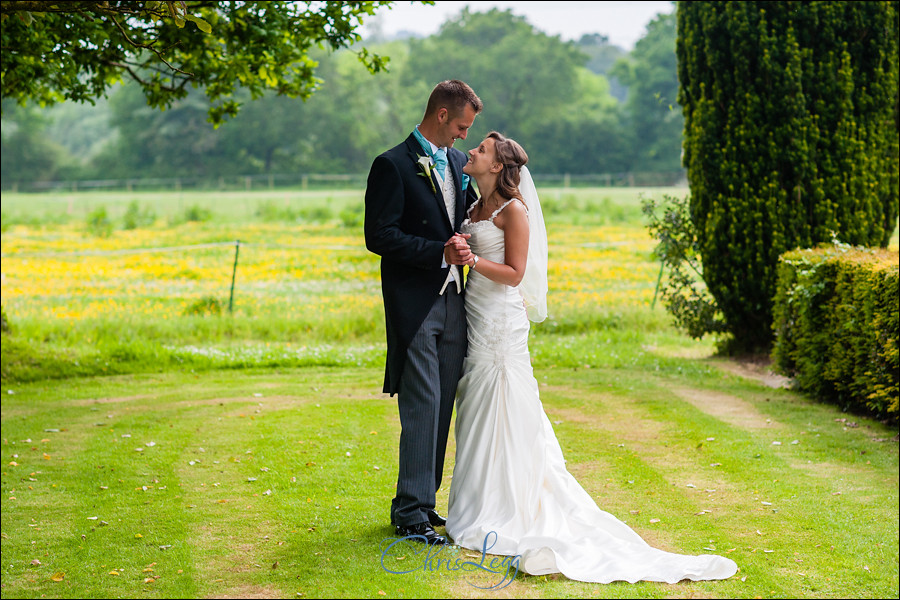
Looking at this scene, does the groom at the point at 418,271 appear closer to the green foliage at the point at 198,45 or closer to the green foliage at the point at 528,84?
the green foliage at the point at 198,45

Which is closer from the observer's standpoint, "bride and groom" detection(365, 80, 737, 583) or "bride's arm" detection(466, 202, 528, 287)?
"bride and groom" detection(365, 80, 737, 583)

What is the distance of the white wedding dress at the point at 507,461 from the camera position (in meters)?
4.53

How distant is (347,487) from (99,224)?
28490 millimetres

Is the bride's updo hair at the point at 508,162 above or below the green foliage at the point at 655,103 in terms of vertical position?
below

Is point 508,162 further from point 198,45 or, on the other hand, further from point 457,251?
point 198,45

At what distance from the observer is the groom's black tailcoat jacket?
4.52 metres

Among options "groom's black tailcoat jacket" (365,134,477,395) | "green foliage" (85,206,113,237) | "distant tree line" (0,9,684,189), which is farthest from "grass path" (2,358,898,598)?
"distant tree line" (0,9,684,189)

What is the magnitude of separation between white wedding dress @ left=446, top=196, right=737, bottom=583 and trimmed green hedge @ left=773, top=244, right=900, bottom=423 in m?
3.86

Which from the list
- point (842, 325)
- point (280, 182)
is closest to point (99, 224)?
point (280, 182)

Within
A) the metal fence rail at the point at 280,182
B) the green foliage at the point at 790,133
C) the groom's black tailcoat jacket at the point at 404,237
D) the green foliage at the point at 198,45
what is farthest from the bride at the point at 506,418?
the metal fence rail at the point at 280,182

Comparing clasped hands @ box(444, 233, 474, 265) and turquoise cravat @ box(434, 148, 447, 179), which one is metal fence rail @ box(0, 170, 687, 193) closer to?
turquoise cravat @ box(434, 148, 447, 179)

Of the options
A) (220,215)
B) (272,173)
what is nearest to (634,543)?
(220,215)

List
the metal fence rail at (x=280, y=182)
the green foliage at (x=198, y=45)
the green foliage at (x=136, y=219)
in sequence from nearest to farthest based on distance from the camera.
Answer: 1. the green foliage at (x=198, y=45)
2. the green foliage at (x=136, y=219)
3. the metal fence rail at (x=280, y=182)
